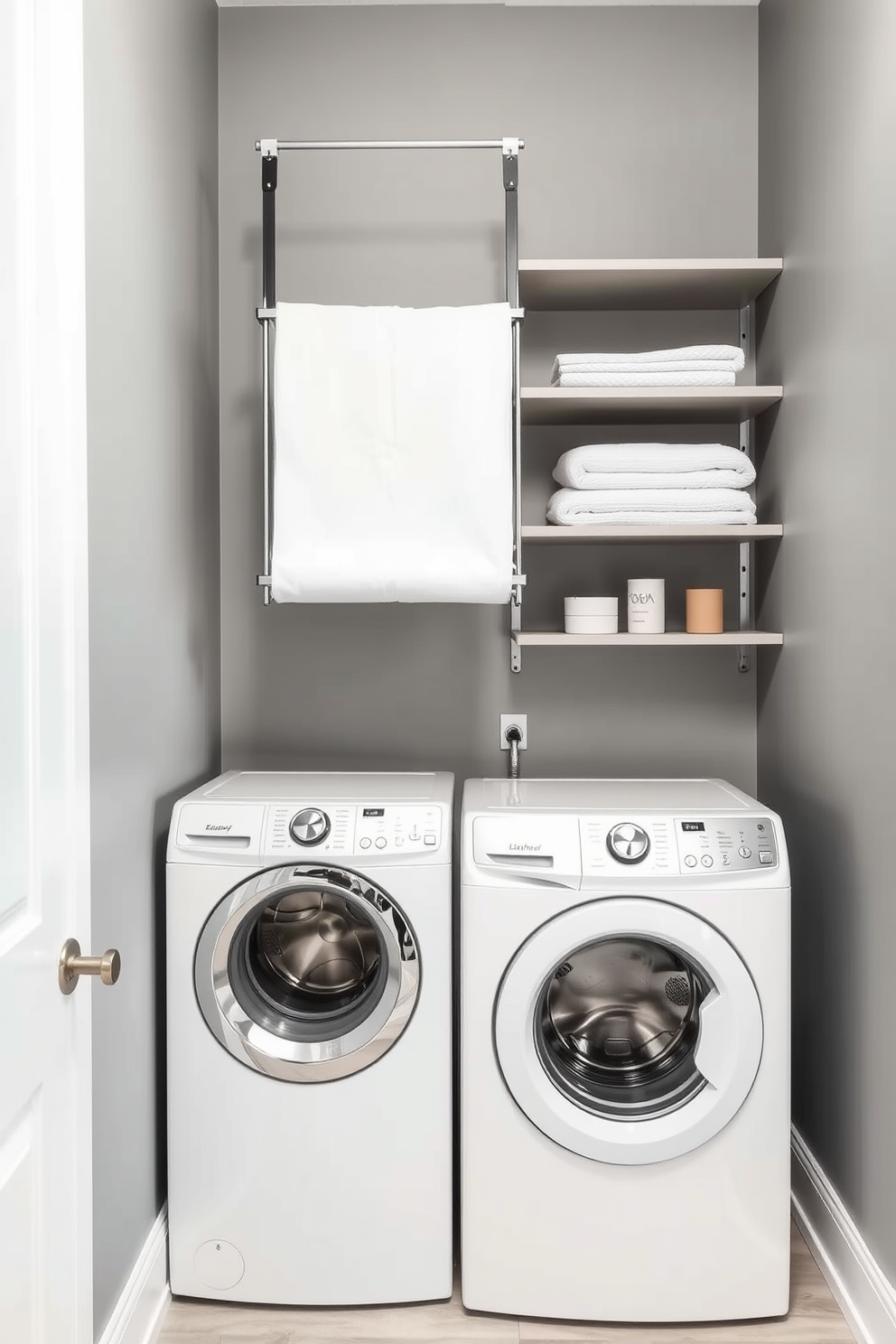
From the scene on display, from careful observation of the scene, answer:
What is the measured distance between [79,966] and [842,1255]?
1.48 meters

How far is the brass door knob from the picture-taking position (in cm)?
100

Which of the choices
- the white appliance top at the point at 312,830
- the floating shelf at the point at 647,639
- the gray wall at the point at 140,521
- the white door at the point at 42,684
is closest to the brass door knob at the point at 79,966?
the white door at the point at 42,684

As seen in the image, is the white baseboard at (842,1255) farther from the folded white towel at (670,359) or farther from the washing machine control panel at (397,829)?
the folded white towel at (670,359)

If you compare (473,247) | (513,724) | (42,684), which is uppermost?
(473,247)

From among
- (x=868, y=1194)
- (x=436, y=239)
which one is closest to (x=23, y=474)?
(x=436, y=239)

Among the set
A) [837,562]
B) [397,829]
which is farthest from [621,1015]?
[837,562]

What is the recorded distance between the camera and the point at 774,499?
6.88 ft

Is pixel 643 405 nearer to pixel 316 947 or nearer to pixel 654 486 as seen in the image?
pixel 654 486

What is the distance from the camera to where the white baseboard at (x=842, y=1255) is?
1539 mm

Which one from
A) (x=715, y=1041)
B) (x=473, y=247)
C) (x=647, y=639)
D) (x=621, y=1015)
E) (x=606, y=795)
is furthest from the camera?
(x=473, y=247)

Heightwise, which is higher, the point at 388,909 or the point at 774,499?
the point at 774,499

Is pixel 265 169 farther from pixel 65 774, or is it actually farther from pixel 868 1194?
pixel 868 1194

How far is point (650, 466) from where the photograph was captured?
1917 millimetres

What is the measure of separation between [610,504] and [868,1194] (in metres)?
1.33
